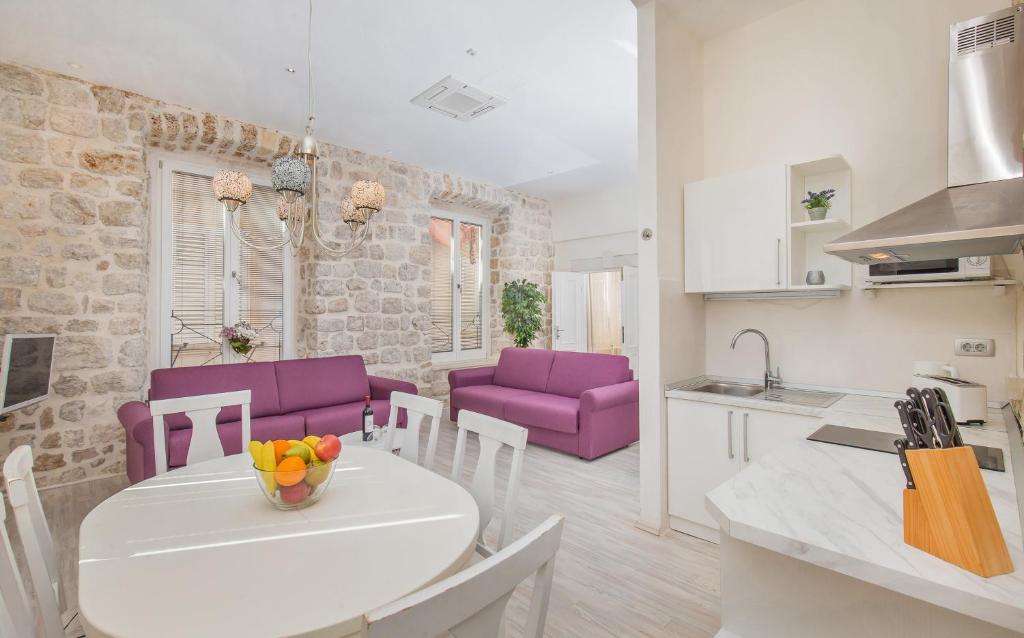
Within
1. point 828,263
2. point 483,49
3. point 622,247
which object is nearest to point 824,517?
point 828,263

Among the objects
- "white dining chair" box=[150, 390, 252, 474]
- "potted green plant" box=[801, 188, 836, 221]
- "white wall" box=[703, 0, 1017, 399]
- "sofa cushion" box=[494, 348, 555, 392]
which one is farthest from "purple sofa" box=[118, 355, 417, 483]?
"potted green plant" box=[801, 188, 836, 221]

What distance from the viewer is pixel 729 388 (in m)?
2.90

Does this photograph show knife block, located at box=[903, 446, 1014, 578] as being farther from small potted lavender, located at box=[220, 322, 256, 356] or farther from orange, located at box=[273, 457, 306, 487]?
small potted lavender, located at box=[220, 322, 256, 356]

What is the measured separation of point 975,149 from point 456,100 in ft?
10.9

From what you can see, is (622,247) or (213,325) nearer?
(213,325)

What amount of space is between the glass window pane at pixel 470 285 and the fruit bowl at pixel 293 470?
5176 mm

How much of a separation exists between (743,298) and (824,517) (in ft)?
6.77

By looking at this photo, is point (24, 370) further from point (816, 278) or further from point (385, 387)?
point (816, 278)

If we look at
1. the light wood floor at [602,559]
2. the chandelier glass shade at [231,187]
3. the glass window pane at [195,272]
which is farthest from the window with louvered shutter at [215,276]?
the chandelier glass shade at [231,187]

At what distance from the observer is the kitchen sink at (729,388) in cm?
279

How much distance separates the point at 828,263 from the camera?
2.64m

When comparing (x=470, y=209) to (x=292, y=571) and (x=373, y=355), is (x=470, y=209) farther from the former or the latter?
(x=292, y=571)

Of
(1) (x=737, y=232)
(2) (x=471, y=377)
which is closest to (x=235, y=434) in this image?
(2) (x=471, y=377)

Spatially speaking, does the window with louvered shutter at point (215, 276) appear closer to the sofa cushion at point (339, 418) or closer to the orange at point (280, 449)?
the sofa cushion at point (339, 418)
